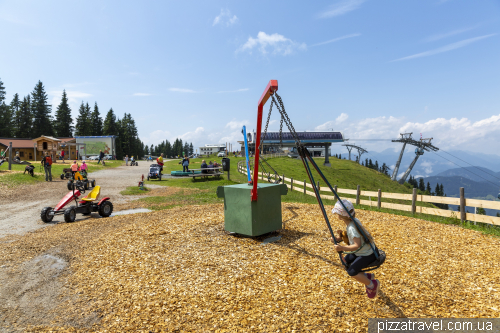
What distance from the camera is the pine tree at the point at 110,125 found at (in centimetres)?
8012

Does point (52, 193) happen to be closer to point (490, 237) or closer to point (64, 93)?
point (490, 237)

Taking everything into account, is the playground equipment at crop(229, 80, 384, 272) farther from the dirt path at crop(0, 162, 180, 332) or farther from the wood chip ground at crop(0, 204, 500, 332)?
the dirt path at crop(0, 162, 180, 332)

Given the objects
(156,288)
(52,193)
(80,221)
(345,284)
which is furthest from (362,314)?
(52,193)

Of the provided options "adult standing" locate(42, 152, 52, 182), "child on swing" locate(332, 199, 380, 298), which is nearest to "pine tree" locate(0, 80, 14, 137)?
"adult standing" locate(42, 152, 52, 182)

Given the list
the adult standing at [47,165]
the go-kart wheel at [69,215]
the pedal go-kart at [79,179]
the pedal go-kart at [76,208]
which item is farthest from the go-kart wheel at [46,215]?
the adult standing at [47,165]

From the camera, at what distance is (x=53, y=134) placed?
71.7 meters

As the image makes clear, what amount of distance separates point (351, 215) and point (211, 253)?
3.57 meters

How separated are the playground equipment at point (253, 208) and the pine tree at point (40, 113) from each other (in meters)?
77.3

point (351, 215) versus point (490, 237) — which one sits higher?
point (351, 215)

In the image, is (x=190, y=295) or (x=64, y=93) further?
(x=64, y=93)

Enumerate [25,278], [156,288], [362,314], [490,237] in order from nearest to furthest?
[362,314], [156,288], [25,278], [490,237]

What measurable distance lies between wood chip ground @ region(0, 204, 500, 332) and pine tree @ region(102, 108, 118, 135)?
7877cm

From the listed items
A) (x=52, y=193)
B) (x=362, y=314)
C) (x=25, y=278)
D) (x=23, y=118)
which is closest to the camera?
(x=362, y=314)

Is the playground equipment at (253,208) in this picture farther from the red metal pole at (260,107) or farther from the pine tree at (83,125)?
the pine tree at (83,125)
